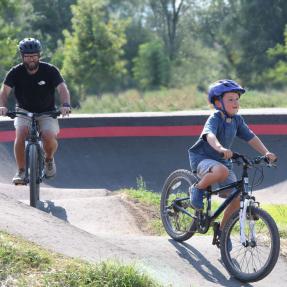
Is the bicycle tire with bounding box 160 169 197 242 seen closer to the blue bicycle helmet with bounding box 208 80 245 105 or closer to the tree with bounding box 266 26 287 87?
the blue bicycle helmet with bounding box 208 80 245 105

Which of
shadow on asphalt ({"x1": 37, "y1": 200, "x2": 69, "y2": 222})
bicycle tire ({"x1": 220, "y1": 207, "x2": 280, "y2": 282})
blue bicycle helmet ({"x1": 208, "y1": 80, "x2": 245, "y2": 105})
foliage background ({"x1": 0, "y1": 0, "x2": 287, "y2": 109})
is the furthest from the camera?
foliage background ({"x1": 0, "y1": 0, "x2": 287, "y2": 109})

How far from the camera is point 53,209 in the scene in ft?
27.5

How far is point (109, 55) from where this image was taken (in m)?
31.6

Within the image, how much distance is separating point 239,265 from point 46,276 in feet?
6.14

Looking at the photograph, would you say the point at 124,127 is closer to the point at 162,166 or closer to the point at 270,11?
the point at 162,166

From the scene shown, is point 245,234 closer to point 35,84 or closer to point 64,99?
point 64,99

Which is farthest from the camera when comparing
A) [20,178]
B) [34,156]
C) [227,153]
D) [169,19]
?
[169,19]

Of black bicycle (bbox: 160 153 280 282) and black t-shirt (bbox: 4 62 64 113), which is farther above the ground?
black t-shirt (bbox: 4 62 64 113)

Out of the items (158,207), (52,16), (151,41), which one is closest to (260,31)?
(151,41)

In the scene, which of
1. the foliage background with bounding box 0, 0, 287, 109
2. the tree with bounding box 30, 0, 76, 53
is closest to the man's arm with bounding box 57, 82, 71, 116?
the foliage background with bounding box 0, 0, 287, 109

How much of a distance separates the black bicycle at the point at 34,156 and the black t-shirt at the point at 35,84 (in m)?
0.24

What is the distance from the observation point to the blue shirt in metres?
5.89

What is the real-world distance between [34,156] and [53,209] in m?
1.02

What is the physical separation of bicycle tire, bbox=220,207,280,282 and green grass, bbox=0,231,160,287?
114cm
